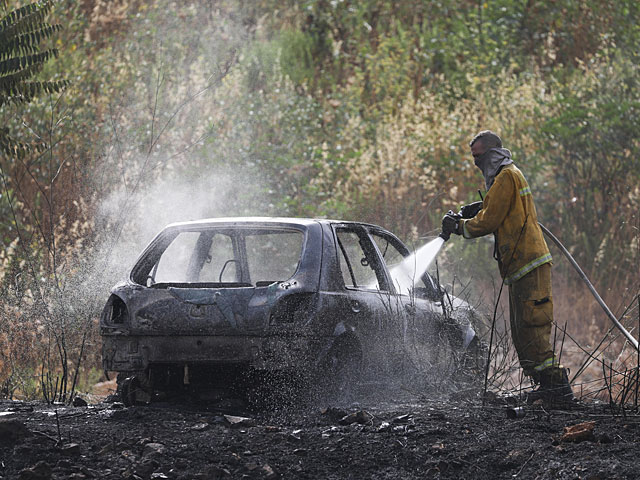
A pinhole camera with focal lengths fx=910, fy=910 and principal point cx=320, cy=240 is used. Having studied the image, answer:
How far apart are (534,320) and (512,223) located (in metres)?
0.74

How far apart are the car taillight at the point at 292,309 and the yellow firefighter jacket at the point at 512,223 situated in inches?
65.2

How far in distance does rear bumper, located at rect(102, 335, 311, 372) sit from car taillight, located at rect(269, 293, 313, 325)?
120mm

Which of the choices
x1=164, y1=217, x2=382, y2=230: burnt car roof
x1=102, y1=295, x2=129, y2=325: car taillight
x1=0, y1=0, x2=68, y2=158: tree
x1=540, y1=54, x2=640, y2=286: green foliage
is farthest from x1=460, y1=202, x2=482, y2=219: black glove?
x1=540, y1=54, x2=640, y2=286: green foliage

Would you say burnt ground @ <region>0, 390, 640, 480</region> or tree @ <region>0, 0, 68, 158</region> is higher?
tree @ <region>0, 0, 68, 158</region>

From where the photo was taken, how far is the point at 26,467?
4602mm

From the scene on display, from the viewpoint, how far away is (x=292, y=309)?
587cm

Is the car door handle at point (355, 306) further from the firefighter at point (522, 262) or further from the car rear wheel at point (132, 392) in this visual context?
the car rear wheel at point (132, 392)

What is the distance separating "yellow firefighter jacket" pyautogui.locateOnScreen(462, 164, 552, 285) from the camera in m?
6.81

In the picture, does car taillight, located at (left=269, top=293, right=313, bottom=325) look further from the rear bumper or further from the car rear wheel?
the car rear wheel

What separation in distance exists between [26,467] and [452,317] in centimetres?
374

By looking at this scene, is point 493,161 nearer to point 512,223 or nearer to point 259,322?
point 512,223

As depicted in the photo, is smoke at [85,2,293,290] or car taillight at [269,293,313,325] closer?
car taillight at [269,293,313,325]

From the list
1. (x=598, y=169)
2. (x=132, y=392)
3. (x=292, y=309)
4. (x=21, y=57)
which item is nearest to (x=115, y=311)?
(x=132, y=392)

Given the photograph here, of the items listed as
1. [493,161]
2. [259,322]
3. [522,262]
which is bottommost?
[259,322]
